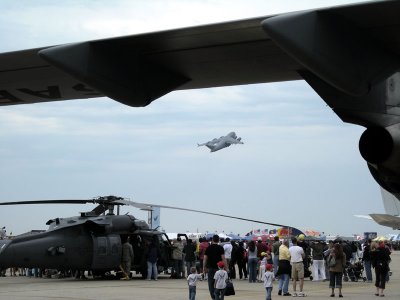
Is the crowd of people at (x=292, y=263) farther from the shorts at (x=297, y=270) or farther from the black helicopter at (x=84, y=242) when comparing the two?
the black helicopter at (x=84, y=242)

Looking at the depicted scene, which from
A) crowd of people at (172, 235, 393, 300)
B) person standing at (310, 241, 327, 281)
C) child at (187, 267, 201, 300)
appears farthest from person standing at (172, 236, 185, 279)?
child at (187, 267, 201, 300)

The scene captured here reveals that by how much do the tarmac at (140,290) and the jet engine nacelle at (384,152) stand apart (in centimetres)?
1027

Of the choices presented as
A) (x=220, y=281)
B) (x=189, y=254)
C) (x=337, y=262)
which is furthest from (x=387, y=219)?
(x=220, y=281)

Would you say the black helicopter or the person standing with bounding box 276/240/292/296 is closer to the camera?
the person standing with bounding box 276/240/292/296

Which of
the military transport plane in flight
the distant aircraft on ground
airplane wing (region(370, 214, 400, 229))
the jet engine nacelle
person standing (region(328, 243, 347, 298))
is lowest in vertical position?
person standing (region(328, 243, 347, 298))

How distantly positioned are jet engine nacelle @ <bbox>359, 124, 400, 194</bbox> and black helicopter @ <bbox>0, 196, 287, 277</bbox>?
15085 mm

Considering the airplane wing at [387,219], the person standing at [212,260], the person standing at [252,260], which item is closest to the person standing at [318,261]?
the person standing at [252,260]

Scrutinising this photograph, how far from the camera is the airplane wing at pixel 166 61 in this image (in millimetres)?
4219

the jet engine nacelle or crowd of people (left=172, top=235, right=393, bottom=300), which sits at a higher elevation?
the jet engine nacelle

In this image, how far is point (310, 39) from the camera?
3844mm

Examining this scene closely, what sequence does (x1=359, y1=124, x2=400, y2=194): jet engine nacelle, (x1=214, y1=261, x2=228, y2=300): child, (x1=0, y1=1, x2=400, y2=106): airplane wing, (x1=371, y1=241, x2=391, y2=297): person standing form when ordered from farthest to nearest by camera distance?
(x1=371, y1=241, x2=391, y2=297): person standing → (x1=214, y1=261, x2=228, y2=300): child → (x1=359, y1=124, x2=400, y2=194): jet engine nacelle → (x1=0, y1=1, x2=400, y2=106): airplane wing

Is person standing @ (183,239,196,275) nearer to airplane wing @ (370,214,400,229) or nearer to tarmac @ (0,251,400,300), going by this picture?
A: tarmac @ (0,251,400,300)

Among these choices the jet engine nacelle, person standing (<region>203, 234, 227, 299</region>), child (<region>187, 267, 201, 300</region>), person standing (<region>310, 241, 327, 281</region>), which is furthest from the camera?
person standing (<region>310, 241, 327, 281</region>)

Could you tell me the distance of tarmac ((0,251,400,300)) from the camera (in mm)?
16344
